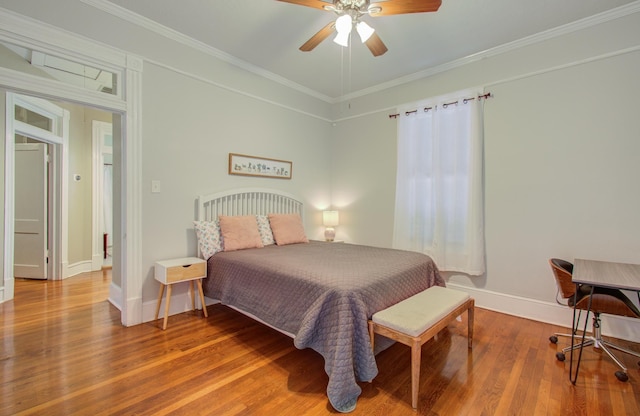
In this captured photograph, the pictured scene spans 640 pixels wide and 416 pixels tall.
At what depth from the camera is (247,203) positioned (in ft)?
11.9

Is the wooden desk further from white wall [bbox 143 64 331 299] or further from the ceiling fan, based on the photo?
white wall [bbox 143 64 331 299]

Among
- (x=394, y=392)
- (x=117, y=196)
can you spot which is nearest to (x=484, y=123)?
(x=394, y=392)

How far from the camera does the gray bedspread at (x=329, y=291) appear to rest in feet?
5.51

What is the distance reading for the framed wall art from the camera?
11.4ft

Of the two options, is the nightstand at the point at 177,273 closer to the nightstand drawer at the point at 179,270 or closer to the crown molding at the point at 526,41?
the nightstand drawer at the point at 179,270

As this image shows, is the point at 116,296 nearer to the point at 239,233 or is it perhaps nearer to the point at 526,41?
the point at 239,233

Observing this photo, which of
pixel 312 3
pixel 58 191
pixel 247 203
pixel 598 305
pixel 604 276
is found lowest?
pixel 598 305

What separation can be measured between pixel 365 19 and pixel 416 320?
260 cm

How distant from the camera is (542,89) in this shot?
9.31ft

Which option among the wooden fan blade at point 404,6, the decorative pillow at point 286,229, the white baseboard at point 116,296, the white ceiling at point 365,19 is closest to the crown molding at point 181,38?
the white ceiling at point 365,19

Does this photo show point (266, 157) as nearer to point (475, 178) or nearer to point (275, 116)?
point (275, 116)

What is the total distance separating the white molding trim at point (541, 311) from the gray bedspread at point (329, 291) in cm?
91

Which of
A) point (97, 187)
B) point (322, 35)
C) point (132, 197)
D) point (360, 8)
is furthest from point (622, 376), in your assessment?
point (97, 187)

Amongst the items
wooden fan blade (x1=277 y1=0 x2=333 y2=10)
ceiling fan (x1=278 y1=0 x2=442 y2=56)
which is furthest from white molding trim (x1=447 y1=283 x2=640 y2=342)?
wooden fan blade (x1=277 y1=0 x2=333 y2=10)
